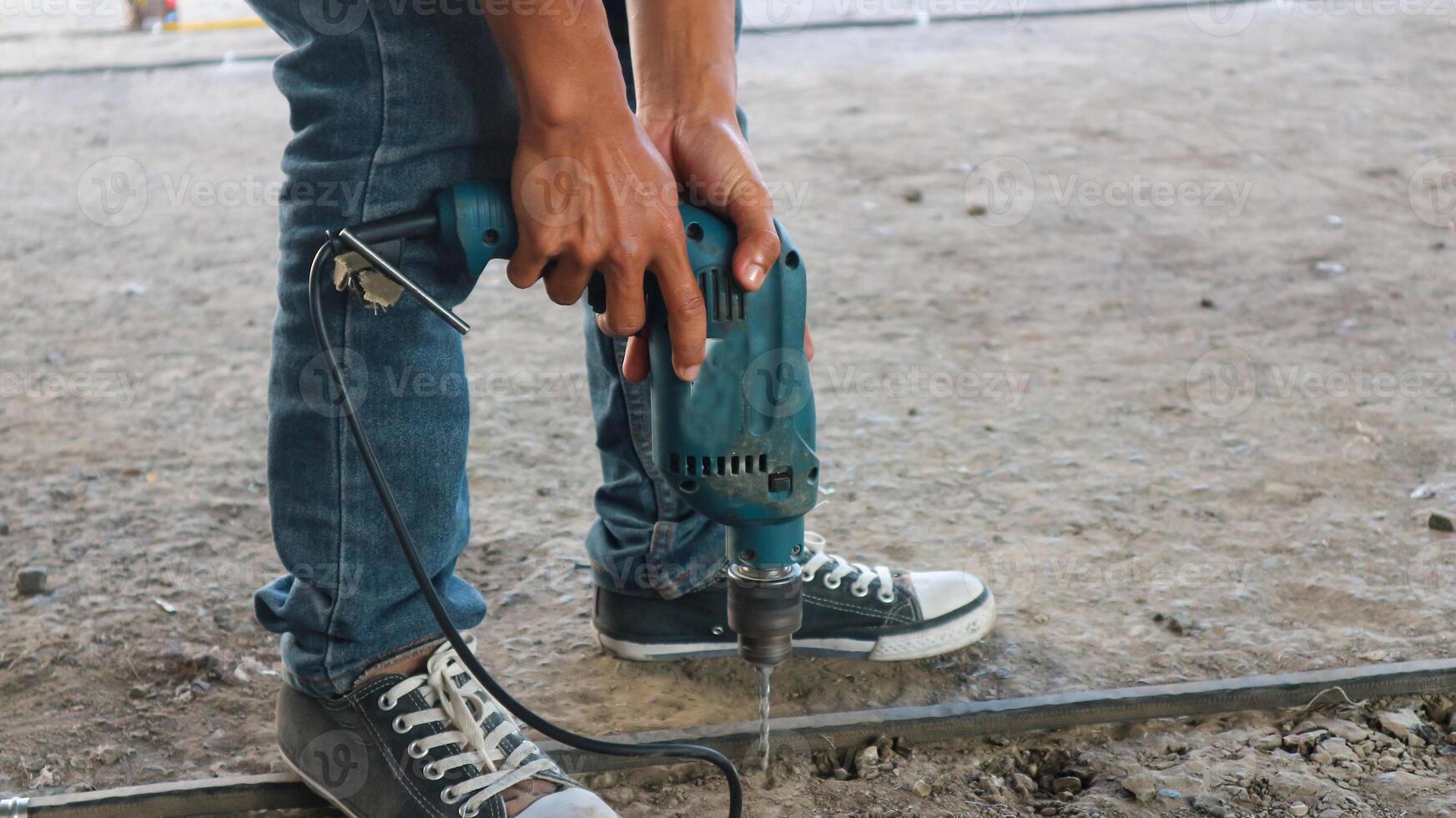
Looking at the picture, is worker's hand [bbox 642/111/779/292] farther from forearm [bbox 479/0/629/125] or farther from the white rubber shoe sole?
the white rubber shoe sole

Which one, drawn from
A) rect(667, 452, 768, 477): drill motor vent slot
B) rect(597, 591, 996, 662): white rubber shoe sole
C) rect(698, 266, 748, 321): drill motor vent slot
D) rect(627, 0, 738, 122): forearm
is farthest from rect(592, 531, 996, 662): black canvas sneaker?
rect(627, 0, 738, 122): forearm

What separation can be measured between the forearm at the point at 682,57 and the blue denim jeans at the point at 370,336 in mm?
154

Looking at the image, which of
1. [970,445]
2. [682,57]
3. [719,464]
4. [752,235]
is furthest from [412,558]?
[970,445]

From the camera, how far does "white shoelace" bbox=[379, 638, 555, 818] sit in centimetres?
151

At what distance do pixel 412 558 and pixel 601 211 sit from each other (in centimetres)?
43

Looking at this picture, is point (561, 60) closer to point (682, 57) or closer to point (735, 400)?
point (682, 57)

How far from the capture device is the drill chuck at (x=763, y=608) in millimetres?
1528

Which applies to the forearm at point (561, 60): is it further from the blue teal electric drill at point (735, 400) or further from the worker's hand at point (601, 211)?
the blue teal electric drill at point (735, 400)

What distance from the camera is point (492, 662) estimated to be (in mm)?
1943

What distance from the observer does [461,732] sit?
156 centimetres

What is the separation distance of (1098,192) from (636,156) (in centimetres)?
316

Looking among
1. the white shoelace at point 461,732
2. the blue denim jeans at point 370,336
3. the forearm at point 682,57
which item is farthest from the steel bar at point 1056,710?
the forearm at point 682,57

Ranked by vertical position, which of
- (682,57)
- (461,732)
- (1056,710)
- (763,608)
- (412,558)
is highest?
(682,57)

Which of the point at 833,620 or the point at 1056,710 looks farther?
the point at 833,620
